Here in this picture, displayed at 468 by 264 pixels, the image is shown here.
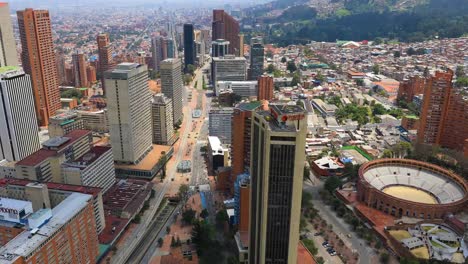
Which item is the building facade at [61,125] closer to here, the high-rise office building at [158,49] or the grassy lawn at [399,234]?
the grassy lawn at [399,234]

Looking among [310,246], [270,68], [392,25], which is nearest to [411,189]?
[310,246]

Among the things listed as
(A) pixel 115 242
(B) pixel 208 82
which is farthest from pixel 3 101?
(B) pixel 208 82

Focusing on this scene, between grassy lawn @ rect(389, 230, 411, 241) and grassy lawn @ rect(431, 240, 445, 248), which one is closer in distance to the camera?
grassy lawn @ rect(431, 240, 445, 248)

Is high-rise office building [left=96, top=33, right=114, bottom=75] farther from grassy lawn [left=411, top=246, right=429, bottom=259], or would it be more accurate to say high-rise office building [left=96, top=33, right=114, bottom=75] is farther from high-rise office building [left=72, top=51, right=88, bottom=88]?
grassy lawn [left=411, top=246, right=429, bottom=259]

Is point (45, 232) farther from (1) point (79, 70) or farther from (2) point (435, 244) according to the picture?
(1) point (79, 70)

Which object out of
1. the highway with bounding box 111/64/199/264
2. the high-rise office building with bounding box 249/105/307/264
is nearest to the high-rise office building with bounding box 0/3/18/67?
the highway with bounding box 111/64/199/264
